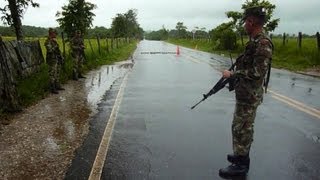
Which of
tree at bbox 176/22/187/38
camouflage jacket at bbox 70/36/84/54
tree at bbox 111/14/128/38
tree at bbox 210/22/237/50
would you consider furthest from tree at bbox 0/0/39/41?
tree at bbox 176/22/187/38

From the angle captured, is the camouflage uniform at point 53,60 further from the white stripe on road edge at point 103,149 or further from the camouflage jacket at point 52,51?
the white stripe on road edge at point 103,149

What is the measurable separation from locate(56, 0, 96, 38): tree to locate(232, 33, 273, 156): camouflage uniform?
711 inches

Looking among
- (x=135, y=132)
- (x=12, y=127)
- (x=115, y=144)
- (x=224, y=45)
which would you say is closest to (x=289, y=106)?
(x=135, y=132)

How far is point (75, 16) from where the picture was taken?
22766mm

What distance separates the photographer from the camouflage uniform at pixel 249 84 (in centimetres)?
516

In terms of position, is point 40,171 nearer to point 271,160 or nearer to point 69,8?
point 271,160

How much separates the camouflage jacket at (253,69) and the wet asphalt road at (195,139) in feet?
3.17

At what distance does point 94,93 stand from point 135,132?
17.5ft

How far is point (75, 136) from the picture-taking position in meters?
7.54

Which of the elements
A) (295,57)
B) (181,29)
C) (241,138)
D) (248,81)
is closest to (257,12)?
(248,81)

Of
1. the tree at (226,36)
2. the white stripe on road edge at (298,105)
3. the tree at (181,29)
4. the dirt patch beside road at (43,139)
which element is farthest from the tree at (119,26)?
the dirt patch beside road at (43,139)

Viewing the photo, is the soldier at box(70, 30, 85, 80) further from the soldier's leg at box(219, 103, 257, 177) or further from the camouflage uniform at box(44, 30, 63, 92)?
the soldier's leg at box(219, 103, 257, 177)

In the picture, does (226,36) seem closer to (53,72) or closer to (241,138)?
(53,72)

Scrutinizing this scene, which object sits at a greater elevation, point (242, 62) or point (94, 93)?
point (242, 62)
